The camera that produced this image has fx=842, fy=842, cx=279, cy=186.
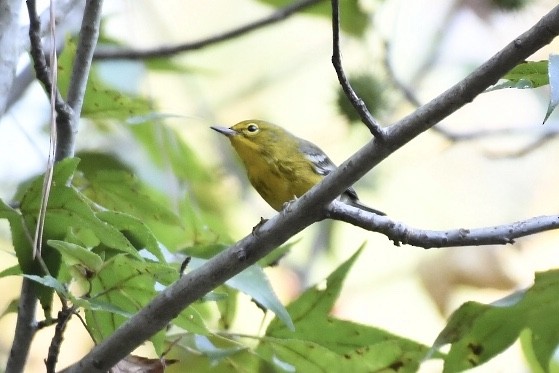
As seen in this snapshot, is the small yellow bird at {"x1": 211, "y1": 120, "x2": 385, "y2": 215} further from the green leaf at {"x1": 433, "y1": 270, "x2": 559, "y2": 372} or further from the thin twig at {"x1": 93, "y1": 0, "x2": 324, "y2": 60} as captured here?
the green leaf at {"x1": 433, "y1": 270, "x2": 559, "y2": 372}

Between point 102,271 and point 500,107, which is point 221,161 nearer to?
point 500,107

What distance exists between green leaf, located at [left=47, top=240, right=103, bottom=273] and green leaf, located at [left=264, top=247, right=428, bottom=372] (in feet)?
0.85

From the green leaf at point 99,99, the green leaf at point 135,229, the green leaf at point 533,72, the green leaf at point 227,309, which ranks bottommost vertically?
the green leaf at point 135,229

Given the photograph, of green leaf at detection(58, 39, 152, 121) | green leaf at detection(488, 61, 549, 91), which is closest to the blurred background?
green leaf at detection(58, 39, 152, 121)

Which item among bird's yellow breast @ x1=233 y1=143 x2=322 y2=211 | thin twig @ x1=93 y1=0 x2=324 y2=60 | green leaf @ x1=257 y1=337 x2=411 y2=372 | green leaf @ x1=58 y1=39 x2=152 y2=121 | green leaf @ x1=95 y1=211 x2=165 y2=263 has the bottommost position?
green leaf @ x1=257 y1=337 x2=411 y2=372

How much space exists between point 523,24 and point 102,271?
3.94 ft

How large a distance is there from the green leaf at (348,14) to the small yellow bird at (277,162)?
243mm

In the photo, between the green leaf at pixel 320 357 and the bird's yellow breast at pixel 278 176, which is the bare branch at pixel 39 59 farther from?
the bird's yellow breast at pixel 278 176

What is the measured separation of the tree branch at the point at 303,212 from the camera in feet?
1.98

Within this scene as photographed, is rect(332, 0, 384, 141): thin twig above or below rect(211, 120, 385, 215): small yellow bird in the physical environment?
below

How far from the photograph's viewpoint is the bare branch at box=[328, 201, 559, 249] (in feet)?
2.25

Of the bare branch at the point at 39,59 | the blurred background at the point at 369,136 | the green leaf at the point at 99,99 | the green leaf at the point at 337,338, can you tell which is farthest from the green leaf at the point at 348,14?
the bare branch at the point at 39,59

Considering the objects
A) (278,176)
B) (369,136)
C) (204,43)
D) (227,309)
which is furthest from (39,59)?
(369,136)

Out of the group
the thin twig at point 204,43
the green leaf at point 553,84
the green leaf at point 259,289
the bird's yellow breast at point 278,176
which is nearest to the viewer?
the green leaf at point 553,84
